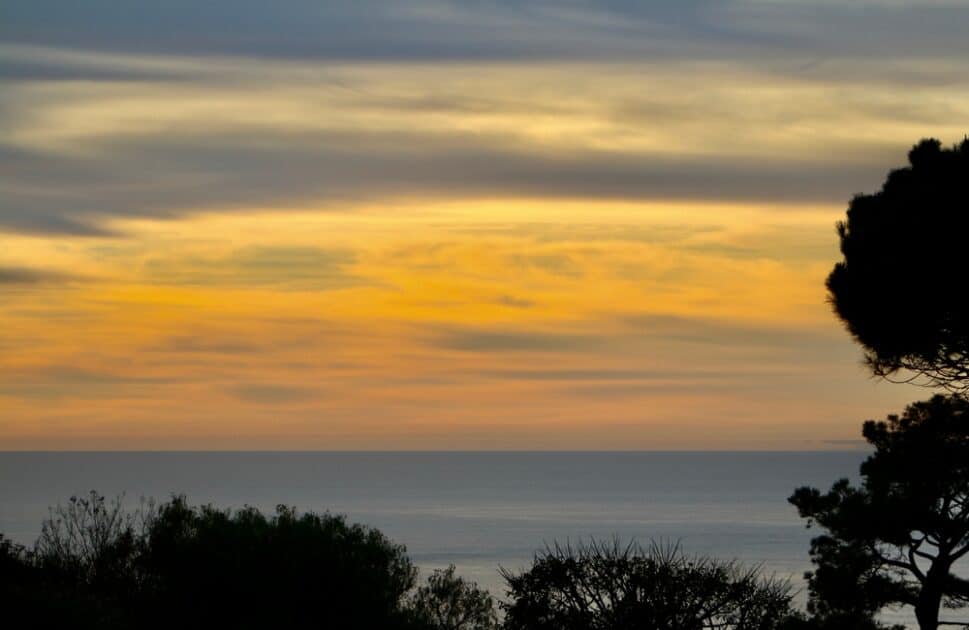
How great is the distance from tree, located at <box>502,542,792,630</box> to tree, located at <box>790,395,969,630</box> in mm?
3468

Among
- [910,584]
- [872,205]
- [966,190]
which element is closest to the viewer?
[966,190]

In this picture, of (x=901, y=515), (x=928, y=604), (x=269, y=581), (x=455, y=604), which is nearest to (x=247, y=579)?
(x=269, y=581)

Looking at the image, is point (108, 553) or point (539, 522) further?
point (539, 522)

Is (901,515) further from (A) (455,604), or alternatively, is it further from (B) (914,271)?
(A) (455,604)

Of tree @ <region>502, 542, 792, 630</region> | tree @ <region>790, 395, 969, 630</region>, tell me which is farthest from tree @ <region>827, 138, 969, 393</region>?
tree @ <region>502, 542, 792, 630</region>

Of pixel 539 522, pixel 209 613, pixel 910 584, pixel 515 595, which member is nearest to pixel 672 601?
pixel 515 595

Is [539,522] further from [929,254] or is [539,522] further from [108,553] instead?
[929,254]

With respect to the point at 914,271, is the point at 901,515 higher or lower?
lower

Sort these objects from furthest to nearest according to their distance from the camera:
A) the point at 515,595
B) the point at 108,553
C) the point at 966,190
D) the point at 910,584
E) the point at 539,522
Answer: the point at 539,522, the point at 108,553, the point at 910,584, the point at 515,595, the point at 966,190

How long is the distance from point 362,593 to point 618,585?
277 inches

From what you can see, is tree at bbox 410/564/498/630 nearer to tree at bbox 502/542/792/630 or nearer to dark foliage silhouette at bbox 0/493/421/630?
dark foliage silhouette at bbox 0/493/421/630

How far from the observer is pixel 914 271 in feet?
70.5

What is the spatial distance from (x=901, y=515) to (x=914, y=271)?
6572mm

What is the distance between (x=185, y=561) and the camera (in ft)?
96.3
